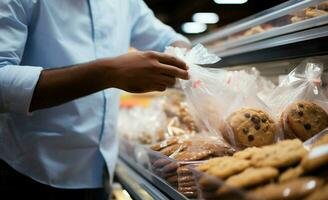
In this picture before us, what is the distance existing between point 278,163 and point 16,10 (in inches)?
37.7

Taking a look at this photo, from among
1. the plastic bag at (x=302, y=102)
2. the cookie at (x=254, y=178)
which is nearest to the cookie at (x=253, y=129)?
the plastic bag at (x=302, y=102)

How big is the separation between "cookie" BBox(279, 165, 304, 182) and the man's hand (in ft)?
1.45

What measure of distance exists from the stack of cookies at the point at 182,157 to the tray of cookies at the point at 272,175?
0.16 meters

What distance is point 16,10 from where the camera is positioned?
3.82 ft

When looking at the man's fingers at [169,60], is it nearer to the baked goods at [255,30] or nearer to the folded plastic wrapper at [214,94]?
the folded plastic wrapper at [214,94]

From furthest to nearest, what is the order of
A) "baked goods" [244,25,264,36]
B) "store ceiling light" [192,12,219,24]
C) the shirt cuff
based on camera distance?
"store ceiling light" [192,12,219,24] < "baked goods" [244,25,264,36] < the shirt cuff

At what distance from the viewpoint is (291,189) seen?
2.02ft

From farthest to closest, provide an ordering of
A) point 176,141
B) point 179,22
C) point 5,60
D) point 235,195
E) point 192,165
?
point 179,22 < point 176,141 < point 5,60 < point 192,165 < point 235,195

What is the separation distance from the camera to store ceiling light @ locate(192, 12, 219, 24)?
3903 millimetres

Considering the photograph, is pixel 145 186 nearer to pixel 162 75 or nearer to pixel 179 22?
pixel 162 75

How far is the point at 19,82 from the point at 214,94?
2.03 feet

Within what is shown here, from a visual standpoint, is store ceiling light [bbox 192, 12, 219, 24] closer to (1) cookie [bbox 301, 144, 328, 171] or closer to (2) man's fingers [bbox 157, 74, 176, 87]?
(2) man's fingers [bbox 157, 74, 176, 87]

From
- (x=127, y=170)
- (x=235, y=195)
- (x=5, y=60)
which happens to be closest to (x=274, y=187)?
(x=235, y=195)

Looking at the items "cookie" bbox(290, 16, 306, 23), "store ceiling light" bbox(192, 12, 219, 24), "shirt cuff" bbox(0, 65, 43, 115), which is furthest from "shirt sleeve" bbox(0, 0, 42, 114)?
"store ceiling light" bbox(192, 12, 219, 24)
